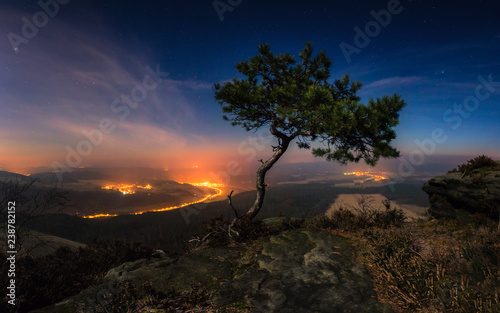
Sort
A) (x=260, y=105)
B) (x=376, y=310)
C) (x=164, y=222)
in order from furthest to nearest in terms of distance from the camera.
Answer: (x=164, y=222), (x=260, y=105), (x=376, y=310)

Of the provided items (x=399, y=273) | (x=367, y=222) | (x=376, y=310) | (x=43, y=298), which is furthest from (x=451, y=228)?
(x=43, y=298)

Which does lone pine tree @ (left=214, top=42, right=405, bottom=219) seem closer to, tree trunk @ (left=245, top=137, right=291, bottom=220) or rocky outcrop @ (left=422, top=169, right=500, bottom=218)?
tree trunk @ (left=245, top=137, right=291, bottom=220)

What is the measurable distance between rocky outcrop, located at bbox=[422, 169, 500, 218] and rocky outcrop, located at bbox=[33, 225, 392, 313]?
24.5 feet

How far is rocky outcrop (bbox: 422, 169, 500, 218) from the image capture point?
8.80 metres

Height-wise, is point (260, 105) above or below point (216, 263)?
above

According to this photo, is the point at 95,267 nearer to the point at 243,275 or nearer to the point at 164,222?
the point at 243,275

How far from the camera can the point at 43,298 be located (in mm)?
5445

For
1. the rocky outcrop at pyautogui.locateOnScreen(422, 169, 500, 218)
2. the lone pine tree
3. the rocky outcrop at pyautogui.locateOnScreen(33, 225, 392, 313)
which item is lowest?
the rocky outcrop at pyautogui.locateOnScreen(33, 225, 392, 313)

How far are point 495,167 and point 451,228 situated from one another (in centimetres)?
486

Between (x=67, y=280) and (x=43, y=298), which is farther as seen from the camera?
(x=67, y=280)

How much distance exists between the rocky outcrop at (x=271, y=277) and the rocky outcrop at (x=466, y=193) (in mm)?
7471

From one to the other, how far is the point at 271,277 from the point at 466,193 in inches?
439

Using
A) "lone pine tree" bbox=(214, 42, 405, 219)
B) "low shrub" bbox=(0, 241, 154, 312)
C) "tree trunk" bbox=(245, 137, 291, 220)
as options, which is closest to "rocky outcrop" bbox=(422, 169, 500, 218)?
"lone pine tree" bbox=(214, 42, 405, 219)

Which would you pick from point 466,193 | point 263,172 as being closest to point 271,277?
point 263,172
